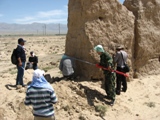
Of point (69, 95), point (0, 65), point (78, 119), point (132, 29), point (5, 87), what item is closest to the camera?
point (78, 119)

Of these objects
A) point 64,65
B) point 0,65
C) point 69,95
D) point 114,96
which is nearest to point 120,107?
point 114,96

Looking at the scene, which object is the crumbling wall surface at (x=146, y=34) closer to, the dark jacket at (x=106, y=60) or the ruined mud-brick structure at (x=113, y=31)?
the ruined mud-brick structure at (x=113, y=31)

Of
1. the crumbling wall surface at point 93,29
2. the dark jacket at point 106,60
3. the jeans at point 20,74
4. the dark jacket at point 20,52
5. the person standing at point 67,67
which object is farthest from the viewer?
the crumbling wall surface at point 93,29

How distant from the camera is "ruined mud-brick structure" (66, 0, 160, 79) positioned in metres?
8.30

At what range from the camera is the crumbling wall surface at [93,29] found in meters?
8.27

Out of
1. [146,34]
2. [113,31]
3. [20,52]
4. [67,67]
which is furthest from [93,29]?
[20,52]

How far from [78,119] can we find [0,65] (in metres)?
14.5

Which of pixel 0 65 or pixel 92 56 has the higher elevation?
pixel 92 56

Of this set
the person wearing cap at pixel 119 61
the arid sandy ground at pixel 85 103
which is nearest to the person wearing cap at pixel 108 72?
the arid sandy ground at pixel 85 103

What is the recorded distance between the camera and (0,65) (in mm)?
19891

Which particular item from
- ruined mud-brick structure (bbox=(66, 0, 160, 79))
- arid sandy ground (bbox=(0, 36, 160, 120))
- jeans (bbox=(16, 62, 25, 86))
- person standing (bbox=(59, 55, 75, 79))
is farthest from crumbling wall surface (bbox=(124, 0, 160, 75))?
jeans (bbox=(16, 62, 25, 86))

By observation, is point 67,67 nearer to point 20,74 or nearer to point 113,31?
point 20,74

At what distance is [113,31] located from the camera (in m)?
8.60

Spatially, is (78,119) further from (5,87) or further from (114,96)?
(5,87)
